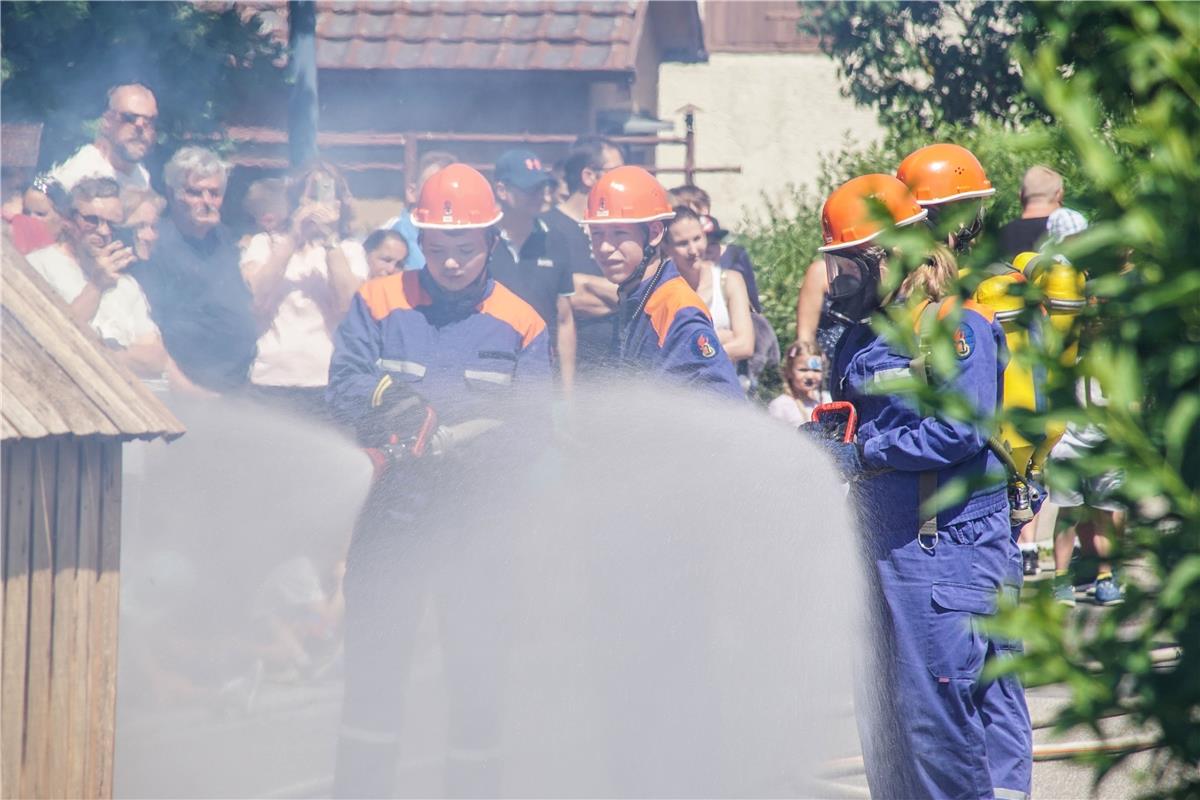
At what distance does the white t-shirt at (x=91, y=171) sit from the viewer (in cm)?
717

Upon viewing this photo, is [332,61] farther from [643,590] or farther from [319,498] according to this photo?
[643,590]

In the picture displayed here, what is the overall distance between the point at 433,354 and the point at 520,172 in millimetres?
2355

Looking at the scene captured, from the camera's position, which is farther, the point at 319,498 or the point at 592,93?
the point at 592,93

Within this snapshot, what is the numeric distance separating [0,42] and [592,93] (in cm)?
809

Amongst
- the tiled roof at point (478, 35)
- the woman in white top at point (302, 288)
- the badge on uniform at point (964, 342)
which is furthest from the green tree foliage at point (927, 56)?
the badge on uniform at point (964, 342)

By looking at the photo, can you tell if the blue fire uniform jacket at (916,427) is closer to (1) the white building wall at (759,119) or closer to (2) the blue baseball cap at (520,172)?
(2) the blue baseball cap at (520,172)

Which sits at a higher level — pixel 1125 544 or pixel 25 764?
pixel 1125 544

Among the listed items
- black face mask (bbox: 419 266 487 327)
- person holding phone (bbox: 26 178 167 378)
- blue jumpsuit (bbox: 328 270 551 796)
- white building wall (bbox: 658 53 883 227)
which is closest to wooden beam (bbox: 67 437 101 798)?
blue jumpsuit (bbox: 328 270 551 796)

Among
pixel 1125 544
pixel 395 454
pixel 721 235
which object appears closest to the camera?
pixel 1125 544

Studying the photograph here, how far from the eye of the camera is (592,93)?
606 inches

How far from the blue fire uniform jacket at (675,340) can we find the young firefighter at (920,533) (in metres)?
1.12

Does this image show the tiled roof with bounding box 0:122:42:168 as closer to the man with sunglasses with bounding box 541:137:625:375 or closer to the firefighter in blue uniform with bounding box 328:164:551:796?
the man with sunglasses with bounding box 541:137:625:375

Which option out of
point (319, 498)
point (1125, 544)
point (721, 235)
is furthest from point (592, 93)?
point (1125, 544)

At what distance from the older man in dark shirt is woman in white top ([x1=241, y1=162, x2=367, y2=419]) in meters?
0.08
